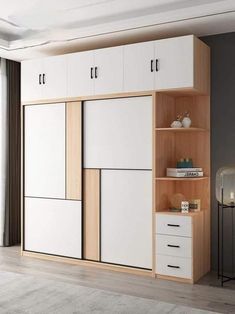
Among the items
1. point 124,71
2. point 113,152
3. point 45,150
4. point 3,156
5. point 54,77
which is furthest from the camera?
point 3,156

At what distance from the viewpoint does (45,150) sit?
509 centimetres

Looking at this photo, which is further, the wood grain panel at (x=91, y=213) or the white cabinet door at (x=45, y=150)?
the white cabinet door at (x=45, y=150)

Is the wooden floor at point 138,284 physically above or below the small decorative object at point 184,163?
below

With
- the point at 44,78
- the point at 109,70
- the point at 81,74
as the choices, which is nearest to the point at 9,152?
the point at 44,78

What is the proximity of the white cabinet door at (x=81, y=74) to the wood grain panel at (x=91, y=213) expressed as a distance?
35.8 inches

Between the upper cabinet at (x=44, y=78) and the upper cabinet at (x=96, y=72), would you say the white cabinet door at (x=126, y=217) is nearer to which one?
the upper cabinet at (x=96, y=72)

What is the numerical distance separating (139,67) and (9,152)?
95.2 inches

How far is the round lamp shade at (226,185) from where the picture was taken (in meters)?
4.18

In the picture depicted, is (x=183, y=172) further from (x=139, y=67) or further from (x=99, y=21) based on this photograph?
(x=99, y=21)

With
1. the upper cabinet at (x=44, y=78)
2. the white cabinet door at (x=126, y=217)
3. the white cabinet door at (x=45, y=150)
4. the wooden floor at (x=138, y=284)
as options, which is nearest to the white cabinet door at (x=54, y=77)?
the upper cabinet at (x=44, y=78)

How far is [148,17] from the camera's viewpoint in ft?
13.8

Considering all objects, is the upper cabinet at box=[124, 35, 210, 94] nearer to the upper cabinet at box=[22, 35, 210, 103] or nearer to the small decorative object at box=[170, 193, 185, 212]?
the upper cabinet at box=[22, 35, 210, 103]

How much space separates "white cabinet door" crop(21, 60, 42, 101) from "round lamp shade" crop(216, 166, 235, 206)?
2.35 metres

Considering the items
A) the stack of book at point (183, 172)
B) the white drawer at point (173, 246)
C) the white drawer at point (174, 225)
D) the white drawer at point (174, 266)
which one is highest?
the stack of book at point (183, 172)
